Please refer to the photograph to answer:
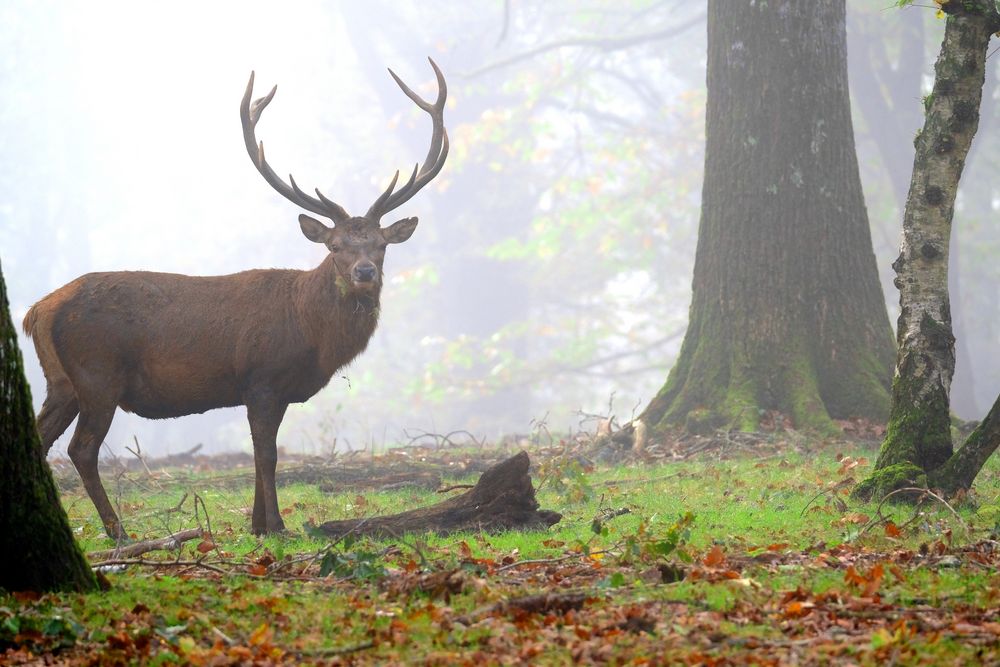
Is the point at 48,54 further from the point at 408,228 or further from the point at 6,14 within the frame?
the point at 408,228

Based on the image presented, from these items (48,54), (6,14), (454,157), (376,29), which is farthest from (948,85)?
(48,54)

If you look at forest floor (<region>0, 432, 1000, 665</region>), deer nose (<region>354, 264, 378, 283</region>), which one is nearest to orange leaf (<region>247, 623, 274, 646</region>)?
forest floor (<region>0, 432, 1000, 665</region>)

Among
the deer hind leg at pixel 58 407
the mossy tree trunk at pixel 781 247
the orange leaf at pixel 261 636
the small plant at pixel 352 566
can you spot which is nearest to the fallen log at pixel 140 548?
the small plant at pixel 352 566

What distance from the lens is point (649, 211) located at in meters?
32.9

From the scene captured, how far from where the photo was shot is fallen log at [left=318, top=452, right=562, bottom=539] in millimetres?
7590

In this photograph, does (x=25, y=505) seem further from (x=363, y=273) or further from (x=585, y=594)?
(x=363, y=273)

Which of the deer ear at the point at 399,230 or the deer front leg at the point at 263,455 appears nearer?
the deer front leg at the point at 263,455

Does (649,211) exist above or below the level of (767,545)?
above

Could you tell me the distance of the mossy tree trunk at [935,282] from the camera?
761 cm

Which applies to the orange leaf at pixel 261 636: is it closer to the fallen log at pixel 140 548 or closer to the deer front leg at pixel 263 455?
the fallen log at pixel 140 548

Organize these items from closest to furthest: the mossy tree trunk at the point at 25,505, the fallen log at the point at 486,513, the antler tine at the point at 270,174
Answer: the mossy tree trunk at the point at 25,505, the fallen log at the point at 486,513, the antler tine at the point at 270,174

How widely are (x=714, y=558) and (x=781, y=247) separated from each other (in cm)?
604

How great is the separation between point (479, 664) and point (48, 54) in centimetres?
4458

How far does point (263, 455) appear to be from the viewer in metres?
8.75
